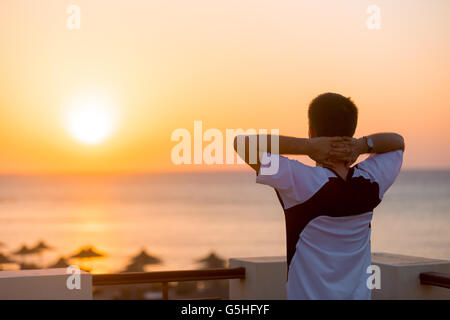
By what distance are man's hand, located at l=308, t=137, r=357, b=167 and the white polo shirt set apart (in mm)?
36

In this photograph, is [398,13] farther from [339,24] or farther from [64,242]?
[64,242]

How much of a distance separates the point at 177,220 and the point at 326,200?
4804 cm

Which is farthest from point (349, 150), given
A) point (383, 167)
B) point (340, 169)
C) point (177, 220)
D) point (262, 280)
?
point (177, 220)

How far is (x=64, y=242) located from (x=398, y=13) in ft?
85.8

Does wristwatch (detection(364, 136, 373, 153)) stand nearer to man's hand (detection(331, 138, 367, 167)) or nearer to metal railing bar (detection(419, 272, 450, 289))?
A: man's hand (detection(331, 138, 367, 167))

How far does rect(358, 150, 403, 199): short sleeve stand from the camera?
1744 millimetres

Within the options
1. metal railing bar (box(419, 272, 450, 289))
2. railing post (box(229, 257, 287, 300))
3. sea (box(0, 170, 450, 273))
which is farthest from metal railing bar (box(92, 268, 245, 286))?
sea (box(0, 170, 450, 273))

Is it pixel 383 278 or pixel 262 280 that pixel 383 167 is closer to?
pixel 383 278

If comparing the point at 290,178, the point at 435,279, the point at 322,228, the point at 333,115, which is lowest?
the point at 435,279

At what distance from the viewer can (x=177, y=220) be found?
49.3 meters

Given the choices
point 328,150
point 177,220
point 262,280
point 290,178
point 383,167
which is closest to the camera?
point 290,178

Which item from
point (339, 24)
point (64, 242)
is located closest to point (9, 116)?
point (64, 242)

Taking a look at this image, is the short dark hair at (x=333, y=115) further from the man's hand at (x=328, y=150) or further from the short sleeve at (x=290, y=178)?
the short sleeve at (x=290, y=178)
